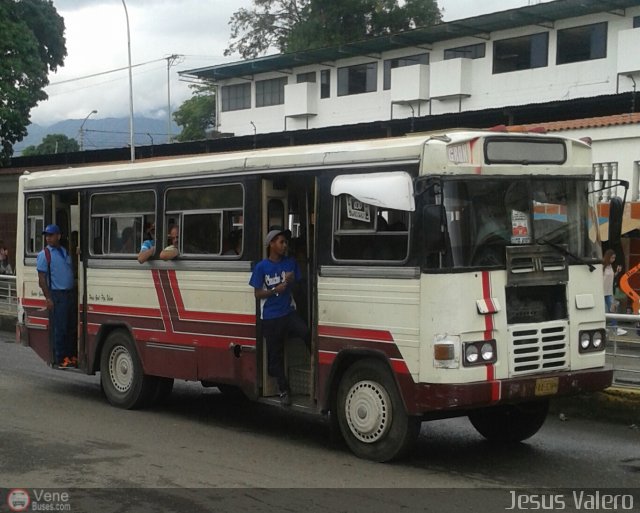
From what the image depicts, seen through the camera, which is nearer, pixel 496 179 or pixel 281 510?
pixel 281 510

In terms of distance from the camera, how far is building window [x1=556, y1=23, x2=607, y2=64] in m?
39.8

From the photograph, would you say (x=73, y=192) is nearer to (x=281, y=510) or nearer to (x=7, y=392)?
(x=7, y=392)

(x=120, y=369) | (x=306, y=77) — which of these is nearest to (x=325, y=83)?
(x=306, y=77)

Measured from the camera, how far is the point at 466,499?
7250 millimetres

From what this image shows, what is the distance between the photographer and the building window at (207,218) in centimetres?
988

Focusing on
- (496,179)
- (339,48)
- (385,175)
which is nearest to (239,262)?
(385,175)

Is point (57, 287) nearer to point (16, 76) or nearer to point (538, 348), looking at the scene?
point (538, 348)

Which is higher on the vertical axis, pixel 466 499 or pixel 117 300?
pixel 117 300

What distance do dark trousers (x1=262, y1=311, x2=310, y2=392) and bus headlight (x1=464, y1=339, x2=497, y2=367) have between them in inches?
79.3

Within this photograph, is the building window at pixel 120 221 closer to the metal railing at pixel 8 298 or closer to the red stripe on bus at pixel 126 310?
the red stripe on bus at pixel 126 310

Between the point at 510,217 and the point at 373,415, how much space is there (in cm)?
205

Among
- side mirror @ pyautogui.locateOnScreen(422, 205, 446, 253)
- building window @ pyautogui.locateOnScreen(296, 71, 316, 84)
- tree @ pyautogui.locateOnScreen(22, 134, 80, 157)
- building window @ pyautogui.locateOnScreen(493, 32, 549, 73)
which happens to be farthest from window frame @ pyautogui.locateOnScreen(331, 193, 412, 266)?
tree @ pyautogui.locateOnScreen(22, 134, 80, 157)

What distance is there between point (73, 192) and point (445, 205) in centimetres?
604

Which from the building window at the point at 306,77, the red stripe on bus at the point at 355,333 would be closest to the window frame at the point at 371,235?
the red stripe on bus at the point at 355,333
